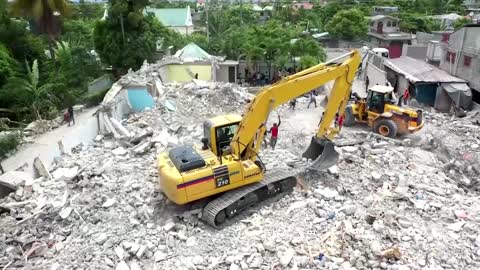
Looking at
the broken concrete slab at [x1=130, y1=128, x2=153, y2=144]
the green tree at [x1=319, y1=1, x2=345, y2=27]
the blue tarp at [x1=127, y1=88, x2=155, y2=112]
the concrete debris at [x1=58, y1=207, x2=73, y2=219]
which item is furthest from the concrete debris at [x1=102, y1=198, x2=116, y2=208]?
the green tree at [x1=319, y1=1, x2=345, y2=27]

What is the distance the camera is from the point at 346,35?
3725 cm

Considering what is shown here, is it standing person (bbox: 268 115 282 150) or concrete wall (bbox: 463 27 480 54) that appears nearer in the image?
standing person (bbox: 268 115 282 150)

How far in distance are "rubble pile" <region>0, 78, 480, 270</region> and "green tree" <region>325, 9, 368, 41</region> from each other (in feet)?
87.1

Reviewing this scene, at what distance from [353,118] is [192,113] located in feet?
19.5

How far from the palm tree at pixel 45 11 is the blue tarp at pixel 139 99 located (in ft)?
21.7

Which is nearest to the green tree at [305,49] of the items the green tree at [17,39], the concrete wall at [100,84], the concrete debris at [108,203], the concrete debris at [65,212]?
the concrete wall at [100,84]

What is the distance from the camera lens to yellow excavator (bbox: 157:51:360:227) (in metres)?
8.04

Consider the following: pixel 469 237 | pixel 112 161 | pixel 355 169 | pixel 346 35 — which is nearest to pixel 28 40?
pixel 112 161

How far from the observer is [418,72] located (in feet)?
67.4

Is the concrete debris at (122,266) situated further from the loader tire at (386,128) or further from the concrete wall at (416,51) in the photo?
the concrete wall at (416,51)

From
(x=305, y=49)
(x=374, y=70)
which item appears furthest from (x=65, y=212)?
(x=305, y=49)

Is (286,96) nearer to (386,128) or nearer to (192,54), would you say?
(386,128)

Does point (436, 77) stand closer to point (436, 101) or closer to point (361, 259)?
point (436, 101)

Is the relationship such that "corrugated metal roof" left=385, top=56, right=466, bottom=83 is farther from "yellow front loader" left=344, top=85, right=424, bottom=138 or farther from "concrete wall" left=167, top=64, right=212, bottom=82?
"concrete wall" left=167, top=64, right=212, bottom=82
